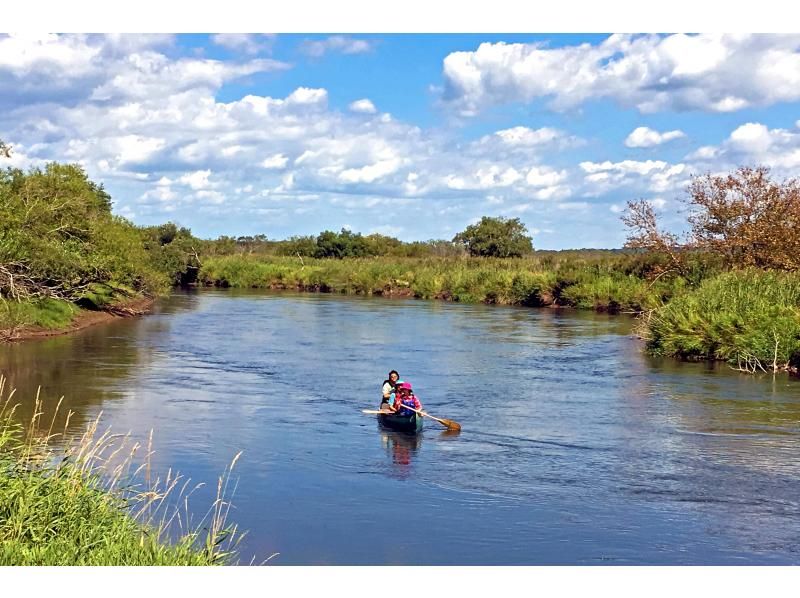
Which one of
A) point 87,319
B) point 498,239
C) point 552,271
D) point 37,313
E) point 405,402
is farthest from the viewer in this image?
point 498,239

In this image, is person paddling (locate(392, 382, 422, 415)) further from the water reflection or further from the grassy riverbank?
the grassy riverbank

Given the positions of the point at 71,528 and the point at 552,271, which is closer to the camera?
the point at 71,528

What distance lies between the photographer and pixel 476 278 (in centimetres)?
5800

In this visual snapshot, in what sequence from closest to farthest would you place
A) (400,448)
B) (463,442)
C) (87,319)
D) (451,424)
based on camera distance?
1. (400,448)
2. (463,442)
3. (451,424)
4. (87,319)

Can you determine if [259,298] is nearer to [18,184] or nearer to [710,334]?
[18,184]

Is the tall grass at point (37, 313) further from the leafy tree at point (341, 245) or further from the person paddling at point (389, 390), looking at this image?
the leafy tree at point (341, 245)

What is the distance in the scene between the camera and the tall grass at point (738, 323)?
83.4 feet

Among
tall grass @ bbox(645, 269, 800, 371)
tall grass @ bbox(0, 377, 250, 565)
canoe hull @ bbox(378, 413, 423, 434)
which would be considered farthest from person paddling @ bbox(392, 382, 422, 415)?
tall grass @ bbox(645, 269, 800, 371)

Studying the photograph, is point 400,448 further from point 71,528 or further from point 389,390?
point 71,528

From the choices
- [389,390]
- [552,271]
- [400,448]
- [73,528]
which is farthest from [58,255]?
[552,271]

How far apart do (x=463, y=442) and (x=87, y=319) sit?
2344 cm

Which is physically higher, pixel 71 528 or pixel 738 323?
pixel 738 323

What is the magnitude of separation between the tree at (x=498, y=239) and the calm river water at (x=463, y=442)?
4421cm

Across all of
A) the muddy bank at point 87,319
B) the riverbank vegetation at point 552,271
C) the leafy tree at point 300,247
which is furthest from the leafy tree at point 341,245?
the muddy bank at point 87,319
